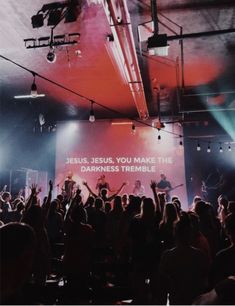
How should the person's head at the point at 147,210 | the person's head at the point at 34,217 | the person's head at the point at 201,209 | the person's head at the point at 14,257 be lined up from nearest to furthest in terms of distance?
the person's head at the point at 14,257 → the person's head at the point at 34,217 → the person's head at the point at 147,210 → the person's head at the point at 201,209

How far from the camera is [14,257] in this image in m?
1.29

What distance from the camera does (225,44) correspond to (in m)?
6.58

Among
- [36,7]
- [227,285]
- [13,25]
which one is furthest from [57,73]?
[227,285]

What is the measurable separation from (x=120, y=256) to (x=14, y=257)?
345 centimetres

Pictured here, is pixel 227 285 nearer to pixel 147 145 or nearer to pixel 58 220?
pixel 58 220

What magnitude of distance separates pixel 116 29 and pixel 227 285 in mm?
4527

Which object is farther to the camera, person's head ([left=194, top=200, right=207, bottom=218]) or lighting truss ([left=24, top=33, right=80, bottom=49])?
lighting truss ([left=24, top=33, right=80, bottom=49])

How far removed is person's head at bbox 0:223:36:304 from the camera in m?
1.24

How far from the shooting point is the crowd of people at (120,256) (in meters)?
1.33

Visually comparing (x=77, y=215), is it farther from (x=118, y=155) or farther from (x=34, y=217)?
(x=118, y=155)

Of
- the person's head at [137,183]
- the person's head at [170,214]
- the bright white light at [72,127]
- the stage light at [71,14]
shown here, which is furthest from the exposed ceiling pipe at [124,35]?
the bright white light at [72,127]

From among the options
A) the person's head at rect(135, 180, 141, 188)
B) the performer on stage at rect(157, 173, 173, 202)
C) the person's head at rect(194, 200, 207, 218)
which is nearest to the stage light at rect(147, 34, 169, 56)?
the person's head at rect(194, 200, 207, 218)

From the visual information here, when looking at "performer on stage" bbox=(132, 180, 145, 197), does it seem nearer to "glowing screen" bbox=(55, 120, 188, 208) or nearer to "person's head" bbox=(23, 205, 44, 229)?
"glowing screen" bbox=(55, 120, 188, 208)

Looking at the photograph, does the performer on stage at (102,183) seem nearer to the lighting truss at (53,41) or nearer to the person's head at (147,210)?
the lighting truss at (53,41)
